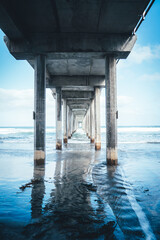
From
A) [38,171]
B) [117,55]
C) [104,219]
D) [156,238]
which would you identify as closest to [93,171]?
[38,171]

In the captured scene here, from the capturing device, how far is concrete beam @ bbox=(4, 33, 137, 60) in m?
7.31

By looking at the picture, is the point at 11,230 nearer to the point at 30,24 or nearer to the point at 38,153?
the point at 38,153

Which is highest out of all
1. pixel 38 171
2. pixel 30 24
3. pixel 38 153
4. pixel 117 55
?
pixel 30 24

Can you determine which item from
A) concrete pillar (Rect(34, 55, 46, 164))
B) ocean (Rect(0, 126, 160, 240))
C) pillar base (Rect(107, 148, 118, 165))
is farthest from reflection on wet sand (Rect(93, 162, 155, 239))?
concrete pillar (Rect(34, 55, 46, 164))

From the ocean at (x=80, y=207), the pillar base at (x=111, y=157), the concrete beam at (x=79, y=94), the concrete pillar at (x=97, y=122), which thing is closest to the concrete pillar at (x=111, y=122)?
the pillar base at (x=111, y=157)

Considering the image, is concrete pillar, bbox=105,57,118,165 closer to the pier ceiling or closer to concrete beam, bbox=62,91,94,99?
the pier ceiling

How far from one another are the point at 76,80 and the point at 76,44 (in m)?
5.52

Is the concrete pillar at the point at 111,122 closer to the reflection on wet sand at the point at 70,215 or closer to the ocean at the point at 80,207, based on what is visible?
the ocean at the point at 80,207

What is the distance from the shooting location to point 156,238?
2424 millimetres

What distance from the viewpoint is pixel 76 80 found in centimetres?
1284

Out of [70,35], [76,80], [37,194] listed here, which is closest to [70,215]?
[37,194]

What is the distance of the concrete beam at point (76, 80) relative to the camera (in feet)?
41.9

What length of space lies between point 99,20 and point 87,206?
667 cm

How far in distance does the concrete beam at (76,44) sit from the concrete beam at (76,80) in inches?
206
